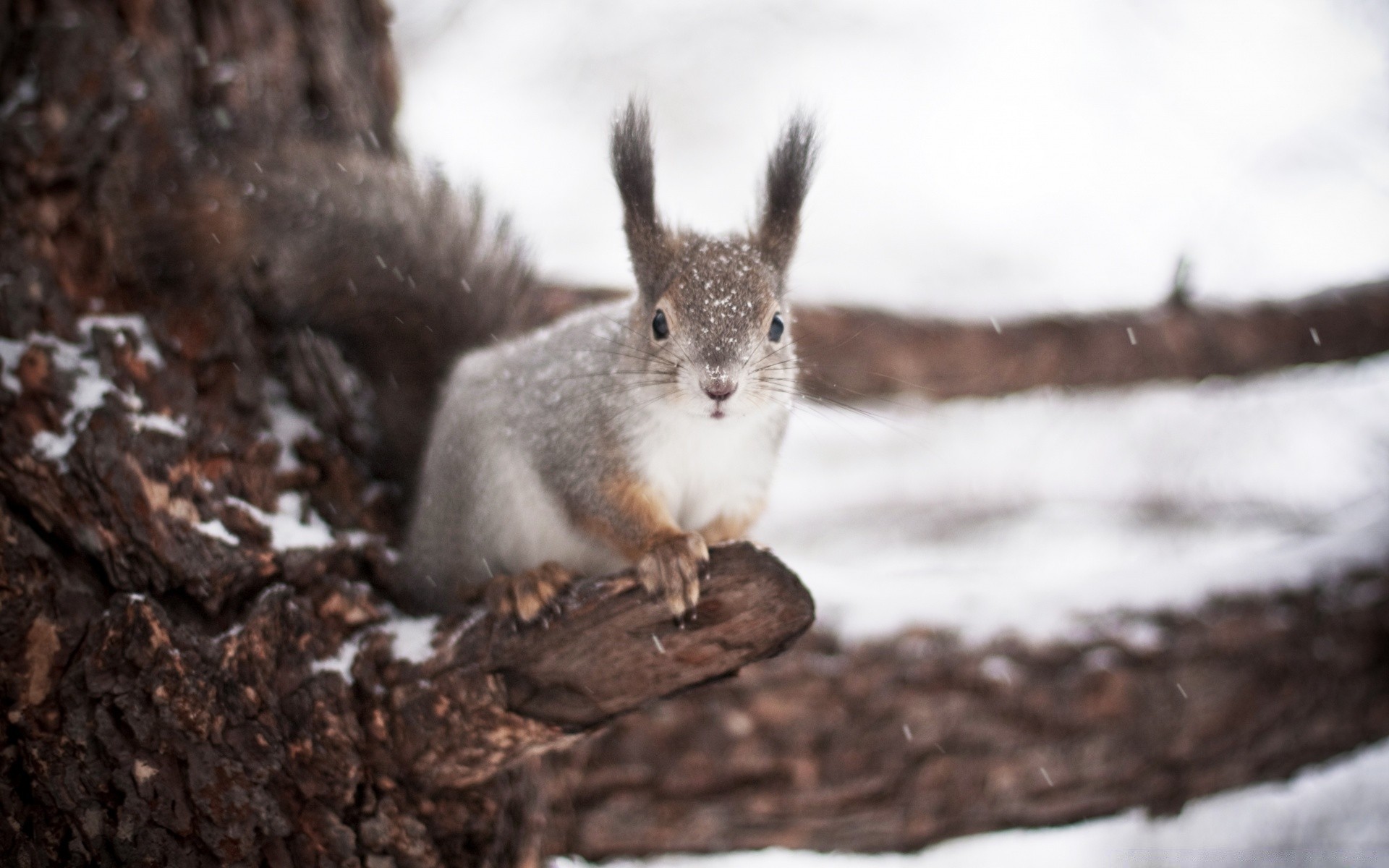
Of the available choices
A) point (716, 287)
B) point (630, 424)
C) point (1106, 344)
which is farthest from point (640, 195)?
point (1106, 344)

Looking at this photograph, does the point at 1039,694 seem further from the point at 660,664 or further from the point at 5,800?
the point at 5,800

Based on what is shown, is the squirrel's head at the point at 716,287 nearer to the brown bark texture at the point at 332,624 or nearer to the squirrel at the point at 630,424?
the squirrel at the point at 630,424

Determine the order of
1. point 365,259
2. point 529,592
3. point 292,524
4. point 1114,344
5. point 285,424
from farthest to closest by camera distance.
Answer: point 1114,344 < point 365,259 < point 285,424 < point 292,524 < point 529,592

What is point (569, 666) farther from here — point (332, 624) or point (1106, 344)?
point (1106, 344)

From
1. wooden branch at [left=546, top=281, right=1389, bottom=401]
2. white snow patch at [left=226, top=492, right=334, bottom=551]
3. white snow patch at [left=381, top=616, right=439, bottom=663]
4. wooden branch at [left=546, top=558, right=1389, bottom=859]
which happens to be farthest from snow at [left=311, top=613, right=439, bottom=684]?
wooden branch at [left=546, top=281, right=1389, bottom=401]

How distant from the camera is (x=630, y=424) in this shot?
1.17 metres

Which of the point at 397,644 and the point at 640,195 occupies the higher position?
the point at 640,195

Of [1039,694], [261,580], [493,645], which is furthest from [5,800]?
[1039,694]

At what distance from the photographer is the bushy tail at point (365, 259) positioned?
119 centimetres

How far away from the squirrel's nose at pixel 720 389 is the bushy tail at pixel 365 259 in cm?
64

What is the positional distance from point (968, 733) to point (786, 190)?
92cm

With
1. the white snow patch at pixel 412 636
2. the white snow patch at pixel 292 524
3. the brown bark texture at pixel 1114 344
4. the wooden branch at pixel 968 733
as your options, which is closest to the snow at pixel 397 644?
the white snow patch at pixel 412 636

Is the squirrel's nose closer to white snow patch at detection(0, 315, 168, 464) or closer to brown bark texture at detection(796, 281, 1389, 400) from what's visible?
white snow patch at detection(0, 315, 168, 464)

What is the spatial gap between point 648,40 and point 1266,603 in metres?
1.96
